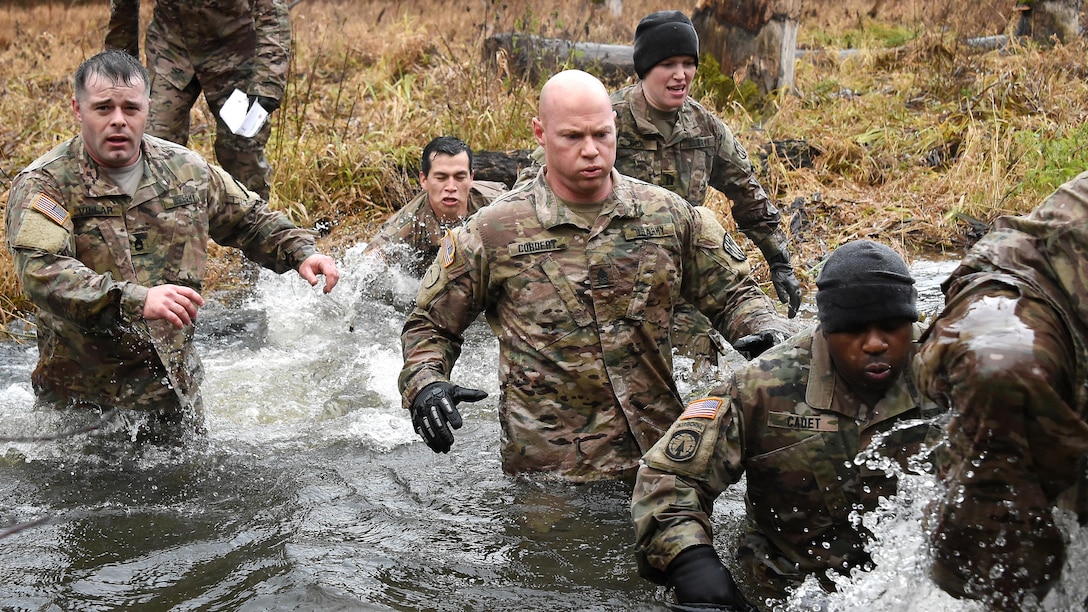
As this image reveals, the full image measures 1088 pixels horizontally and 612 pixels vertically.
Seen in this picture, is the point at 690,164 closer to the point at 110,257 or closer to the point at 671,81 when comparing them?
the point at 671,81

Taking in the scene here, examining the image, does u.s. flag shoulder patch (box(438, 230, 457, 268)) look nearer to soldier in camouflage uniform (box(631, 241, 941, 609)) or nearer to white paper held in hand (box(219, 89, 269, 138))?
soldier in camouflage uniform (box(631, 241, 941, 609))

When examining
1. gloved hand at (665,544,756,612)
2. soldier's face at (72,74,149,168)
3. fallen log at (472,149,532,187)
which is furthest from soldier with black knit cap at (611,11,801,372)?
fallen log at (472,149,532,187)

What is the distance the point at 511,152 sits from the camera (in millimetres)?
10000

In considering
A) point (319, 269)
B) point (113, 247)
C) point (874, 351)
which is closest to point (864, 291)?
point (874, 351)

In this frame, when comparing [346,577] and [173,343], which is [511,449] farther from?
[173,343]

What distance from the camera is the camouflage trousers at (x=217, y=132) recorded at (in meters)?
7.79

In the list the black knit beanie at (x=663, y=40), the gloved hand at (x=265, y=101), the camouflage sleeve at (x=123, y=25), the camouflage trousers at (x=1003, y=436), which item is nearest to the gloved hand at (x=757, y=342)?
the camouflage trousers at (x=1003, y=436)

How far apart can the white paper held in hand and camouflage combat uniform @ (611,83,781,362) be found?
2296mm

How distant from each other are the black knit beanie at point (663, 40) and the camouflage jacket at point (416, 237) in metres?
1.84

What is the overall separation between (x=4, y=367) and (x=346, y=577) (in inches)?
155

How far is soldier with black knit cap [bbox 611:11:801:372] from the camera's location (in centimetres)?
611

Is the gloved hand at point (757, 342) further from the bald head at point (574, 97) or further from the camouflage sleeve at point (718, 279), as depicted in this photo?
Result: the bald head at point (574, 97)

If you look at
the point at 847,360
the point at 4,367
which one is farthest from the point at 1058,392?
the point at 4,367

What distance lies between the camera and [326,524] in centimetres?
467
